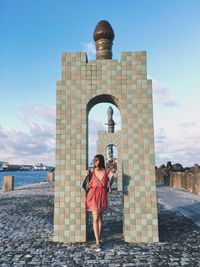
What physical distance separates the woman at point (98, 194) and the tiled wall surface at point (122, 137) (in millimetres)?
387

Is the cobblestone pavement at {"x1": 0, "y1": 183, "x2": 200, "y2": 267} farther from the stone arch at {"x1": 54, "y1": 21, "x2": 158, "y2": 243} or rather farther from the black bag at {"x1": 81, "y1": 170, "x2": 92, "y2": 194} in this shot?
the black bag at {"x1": 81, "y1": 170, "x2": 92, "y2": 194}

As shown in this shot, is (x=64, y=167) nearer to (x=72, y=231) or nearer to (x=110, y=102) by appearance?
(x=72, y=231)

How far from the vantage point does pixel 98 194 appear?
20.9ft

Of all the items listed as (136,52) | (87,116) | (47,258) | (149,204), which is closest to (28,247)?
(47,258)

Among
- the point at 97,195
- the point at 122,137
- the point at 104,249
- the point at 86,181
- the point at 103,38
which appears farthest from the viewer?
the point at 103,38

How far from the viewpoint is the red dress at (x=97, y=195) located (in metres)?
6.31

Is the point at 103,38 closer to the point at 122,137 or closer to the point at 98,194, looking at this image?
the point at 122,137

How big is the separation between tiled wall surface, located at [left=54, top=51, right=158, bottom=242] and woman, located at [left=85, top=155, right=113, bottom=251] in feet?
Answer: 1.27

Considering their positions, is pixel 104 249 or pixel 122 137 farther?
pixel 122 137

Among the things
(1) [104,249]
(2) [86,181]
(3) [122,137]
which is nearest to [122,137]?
(3) [122,137]

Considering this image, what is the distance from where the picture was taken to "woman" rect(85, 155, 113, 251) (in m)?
6.25

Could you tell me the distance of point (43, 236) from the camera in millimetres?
7137

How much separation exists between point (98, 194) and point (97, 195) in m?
0.03

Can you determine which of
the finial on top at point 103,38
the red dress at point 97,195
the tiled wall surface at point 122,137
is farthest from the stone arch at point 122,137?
the finial on top at point 103,38
